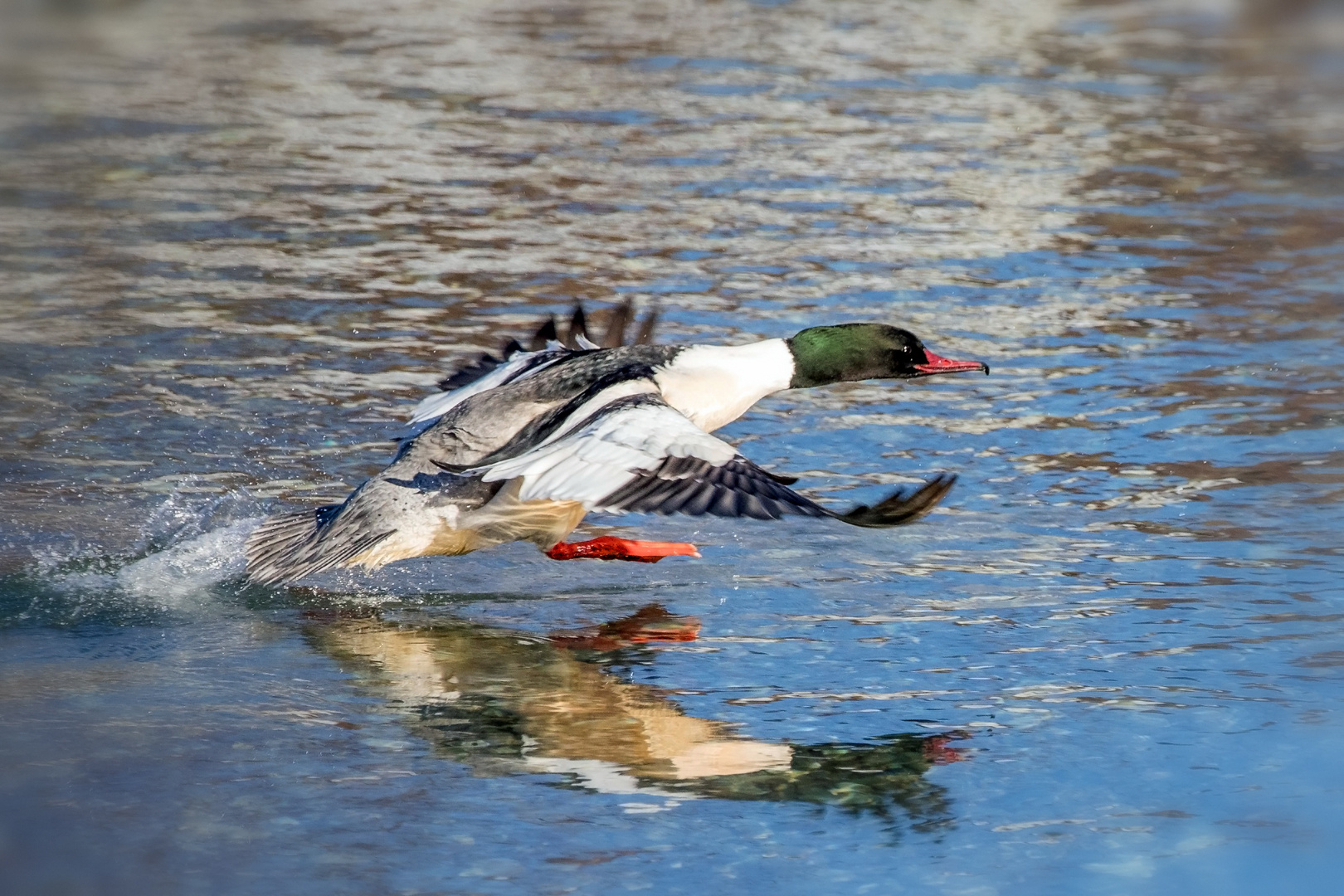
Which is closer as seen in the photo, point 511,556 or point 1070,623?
point 1070,623

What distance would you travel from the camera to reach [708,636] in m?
5.53

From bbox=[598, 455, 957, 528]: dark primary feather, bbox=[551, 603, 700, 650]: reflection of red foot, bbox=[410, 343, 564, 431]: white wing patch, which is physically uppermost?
bbox=[410, 343, 564, 431]: white wing patch

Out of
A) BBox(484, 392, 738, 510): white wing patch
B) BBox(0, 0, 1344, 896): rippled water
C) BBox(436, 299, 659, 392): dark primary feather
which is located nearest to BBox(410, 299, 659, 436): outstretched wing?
BBox(436, 299, 659, 392): dark primary feather

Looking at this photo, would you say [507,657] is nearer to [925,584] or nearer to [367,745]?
[367,745]

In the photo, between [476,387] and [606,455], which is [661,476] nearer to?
[606,455]

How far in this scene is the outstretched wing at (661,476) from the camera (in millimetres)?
5086

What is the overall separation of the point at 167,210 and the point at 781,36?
832cm

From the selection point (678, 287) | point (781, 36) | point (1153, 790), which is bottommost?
point (1153, 790)

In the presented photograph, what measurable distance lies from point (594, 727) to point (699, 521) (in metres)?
2.12

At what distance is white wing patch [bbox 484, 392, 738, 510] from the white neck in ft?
1.95

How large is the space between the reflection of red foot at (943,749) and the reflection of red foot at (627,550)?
1338 millimetres

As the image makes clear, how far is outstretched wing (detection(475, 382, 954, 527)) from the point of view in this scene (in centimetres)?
509

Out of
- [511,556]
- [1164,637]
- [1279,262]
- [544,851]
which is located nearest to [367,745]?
[544,851]

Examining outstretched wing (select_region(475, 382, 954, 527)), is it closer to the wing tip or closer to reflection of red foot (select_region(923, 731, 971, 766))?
the wing tip
